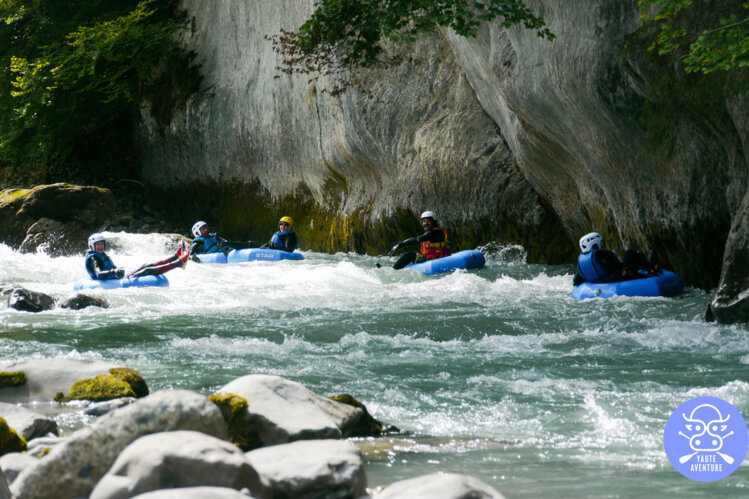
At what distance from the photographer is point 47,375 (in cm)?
511

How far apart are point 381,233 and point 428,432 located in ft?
44.9

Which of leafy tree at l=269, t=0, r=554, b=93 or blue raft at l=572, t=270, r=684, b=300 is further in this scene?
blue raft at l=572, t=270, r=684, b=300

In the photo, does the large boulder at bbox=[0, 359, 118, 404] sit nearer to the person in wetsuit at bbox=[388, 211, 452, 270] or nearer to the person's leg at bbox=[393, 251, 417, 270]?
the person in wetsuit at bbox=[388, 211, 452, 270]

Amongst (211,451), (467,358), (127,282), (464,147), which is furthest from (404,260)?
(211,451)

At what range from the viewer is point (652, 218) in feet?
35.7

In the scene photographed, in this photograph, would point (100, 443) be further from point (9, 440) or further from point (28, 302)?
point (28, 302)

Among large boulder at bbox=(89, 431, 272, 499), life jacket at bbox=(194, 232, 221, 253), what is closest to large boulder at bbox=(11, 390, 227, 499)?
large boulder at bbox=(89, 431, 272, 499)

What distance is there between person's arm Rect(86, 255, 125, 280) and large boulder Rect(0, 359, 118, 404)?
6682 millimetres

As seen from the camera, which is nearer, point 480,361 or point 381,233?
point 480,361

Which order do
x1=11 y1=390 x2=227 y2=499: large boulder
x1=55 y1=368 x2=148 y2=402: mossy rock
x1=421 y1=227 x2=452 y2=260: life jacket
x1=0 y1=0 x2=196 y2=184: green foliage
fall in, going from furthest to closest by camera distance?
x1=0 y1=0 x2=196 y2=184: green foliage < x1=421 y1=227 x2=452 y2=260: life jacket < x1=55 y1=368 x2=148 y2=402: mossy rock < x1=11 y1=390 x2=227 y2=499: large boulder

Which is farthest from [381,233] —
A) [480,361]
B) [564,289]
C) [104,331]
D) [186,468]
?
[186,468]

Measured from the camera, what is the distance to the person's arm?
11852mm

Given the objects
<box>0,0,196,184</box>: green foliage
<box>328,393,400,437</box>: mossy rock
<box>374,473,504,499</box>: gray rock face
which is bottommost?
<box>328,393,400,437</box>: mossy rock

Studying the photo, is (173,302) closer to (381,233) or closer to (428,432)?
(428,432)
